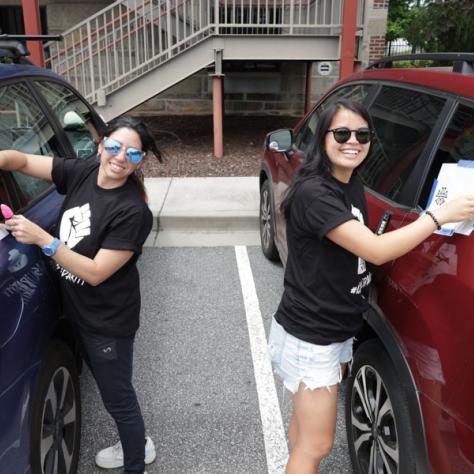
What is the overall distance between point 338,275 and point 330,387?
0.42 meters

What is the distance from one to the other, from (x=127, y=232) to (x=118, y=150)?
29 centimetres

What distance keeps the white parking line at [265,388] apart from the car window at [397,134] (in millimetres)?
1298

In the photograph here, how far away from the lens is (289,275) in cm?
196

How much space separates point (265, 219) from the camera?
4.87 metres

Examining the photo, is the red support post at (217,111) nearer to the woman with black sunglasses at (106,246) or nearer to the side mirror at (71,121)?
the side mirror at (71,121)

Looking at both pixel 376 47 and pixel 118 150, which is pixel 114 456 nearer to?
pixel 118 150

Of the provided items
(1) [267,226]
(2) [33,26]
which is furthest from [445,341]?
(2) [33,26]

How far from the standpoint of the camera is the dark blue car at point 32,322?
175 cm

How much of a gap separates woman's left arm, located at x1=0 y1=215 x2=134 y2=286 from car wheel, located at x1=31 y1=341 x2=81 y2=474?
0.42 meters

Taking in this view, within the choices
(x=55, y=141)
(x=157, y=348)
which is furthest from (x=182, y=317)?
(x=55, y=141)

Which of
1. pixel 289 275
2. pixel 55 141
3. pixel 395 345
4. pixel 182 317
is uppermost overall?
pixel 55 141

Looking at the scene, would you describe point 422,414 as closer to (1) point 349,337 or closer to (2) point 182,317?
(1) point 349,337

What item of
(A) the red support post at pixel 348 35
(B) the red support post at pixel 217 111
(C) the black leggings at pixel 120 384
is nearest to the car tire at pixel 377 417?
(C) the black leggings at pixel 120 384

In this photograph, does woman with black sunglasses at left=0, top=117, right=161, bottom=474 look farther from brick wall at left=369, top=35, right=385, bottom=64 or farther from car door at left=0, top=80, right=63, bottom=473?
brick wall at left=369, top=35, right=385, bottom=64
